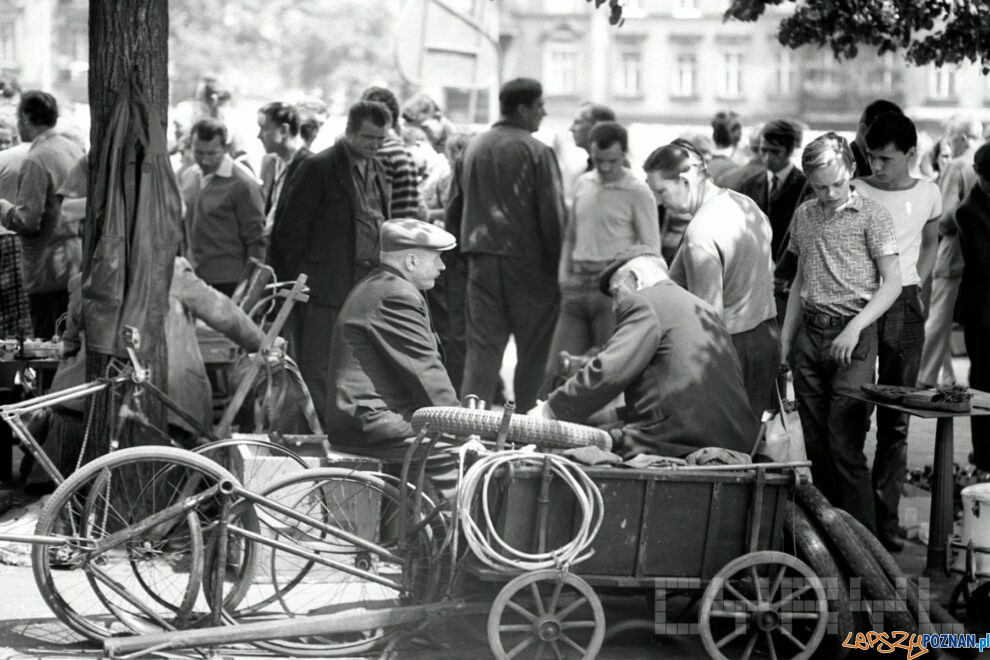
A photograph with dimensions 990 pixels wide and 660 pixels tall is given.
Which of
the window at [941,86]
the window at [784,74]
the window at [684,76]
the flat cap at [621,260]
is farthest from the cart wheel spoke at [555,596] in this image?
the window at [684,76]

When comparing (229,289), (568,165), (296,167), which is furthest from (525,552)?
(568,165)

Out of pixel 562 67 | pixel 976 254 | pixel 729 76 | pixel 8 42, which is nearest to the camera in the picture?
pixel 976 254

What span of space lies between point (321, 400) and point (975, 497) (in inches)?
158

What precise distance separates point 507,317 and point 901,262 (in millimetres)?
2884

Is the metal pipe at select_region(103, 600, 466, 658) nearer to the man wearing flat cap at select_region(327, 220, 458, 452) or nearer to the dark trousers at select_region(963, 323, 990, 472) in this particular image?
the man wearing flat cap at select_region(327, 220, 458, 452)

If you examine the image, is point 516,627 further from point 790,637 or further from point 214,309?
point 214,309

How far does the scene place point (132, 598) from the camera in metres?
5.96

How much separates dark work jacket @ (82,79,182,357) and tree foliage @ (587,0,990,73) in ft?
12.0

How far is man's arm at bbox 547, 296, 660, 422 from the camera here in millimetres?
6098

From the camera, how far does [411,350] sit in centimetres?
648

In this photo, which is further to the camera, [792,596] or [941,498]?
[941,498]

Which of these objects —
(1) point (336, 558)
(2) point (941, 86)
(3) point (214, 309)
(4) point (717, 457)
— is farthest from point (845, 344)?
(2) point (941, 86)

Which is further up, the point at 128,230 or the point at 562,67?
the point at 562,67

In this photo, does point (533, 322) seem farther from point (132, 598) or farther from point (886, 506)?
point (132, 598)
